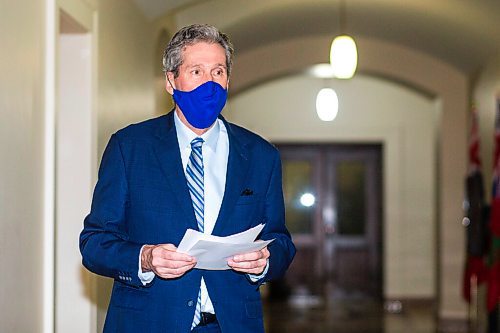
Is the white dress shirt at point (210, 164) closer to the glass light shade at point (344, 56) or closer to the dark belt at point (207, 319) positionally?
the dark belt at point (207, 319)

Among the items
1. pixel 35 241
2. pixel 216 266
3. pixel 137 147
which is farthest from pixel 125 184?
pixel 35 241

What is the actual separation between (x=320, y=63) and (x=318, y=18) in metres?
1.28

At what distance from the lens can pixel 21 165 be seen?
3277mm

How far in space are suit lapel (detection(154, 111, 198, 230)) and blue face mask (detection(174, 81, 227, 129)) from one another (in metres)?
0.07

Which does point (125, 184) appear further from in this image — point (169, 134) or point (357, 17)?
point (357, 17)

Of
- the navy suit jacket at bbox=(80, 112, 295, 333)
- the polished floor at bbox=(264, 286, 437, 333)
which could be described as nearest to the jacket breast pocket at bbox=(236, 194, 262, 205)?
the navy suit jacket at bbox=(80, 112, 295, 333)

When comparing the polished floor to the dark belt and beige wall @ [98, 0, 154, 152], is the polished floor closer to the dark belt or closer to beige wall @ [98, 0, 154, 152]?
beige wall @ [98, 0, 154, 152]

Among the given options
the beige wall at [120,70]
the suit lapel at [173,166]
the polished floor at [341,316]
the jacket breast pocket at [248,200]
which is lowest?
the polished floor at [341,316]

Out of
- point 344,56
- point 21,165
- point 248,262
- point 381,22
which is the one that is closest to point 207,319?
point 248,262

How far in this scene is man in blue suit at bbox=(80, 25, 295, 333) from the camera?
249cm

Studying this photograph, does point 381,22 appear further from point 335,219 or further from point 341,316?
point 335,219

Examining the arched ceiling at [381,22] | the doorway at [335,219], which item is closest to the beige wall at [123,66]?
the arched ceiling at [381,22]

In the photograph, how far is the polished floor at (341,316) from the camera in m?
10.8

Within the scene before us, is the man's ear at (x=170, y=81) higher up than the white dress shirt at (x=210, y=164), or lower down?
higher up
